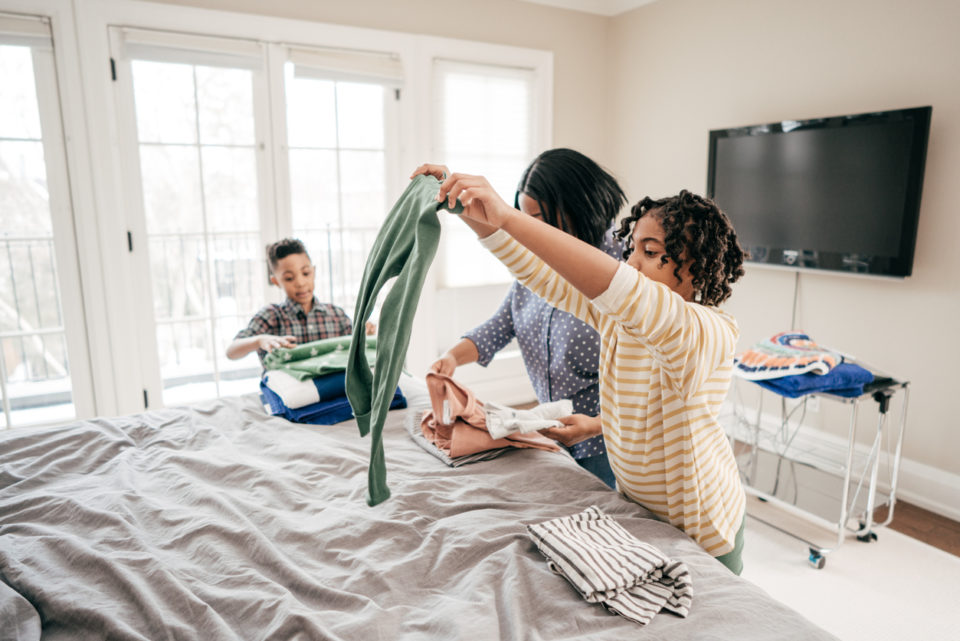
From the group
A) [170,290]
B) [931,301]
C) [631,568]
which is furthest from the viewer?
[170,290]

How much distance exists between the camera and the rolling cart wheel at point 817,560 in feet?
7.40

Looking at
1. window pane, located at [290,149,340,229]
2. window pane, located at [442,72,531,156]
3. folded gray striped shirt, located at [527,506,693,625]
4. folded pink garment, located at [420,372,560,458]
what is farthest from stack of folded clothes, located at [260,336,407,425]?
window pane, located at [442,72,531,156]

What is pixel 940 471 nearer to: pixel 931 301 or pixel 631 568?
pixel 931 301

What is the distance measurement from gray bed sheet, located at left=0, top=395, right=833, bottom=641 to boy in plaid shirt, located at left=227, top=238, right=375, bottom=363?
775 mm

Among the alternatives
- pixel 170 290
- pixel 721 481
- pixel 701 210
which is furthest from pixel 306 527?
pixel 170 290

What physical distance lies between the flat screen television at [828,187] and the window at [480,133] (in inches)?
47.9

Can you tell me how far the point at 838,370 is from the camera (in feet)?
7.58

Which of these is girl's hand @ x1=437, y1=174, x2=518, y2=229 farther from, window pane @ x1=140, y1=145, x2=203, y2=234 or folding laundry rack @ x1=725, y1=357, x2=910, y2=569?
window pane @ x1=140, y1=145, x2=203, y2=234

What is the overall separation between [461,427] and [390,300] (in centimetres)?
53

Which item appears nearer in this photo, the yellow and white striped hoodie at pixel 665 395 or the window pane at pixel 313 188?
the yellow and white striped hoodie at pixel 665 395

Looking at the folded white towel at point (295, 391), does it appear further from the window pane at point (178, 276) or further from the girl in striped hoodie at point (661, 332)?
the window pane at point (178, 276)

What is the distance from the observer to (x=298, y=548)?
105 centimetres

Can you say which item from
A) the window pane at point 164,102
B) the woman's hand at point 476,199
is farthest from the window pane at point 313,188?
the woman's hand at point 476,199

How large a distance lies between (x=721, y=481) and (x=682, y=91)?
3.21 meters
